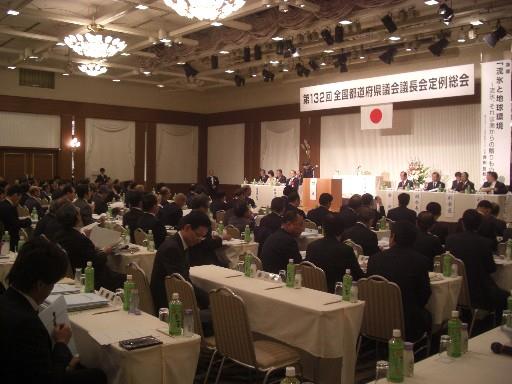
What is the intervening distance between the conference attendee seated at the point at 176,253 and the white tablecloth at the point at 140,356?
981mm

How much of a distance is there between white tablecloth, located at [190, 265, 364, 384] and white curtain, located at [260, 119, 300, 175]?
1505cm

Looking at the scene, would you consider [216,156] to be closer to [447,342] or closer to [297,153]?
[297,153]

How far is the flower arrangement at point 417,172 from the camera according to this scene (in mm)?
14422

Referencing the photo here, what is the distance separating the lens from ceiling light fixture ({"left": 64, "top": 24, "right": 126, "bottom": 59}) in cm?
1116

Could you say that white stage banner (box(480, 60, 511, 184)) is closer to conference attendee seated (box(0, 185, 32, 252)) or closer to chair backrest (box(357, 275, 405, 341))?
chair backrest (box(357, 275, 405, 341))

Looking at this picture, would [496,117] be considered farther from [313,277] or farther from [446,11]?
[313,277]

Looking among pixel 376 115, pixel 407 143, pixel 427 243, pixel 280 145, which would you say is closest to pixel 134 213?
pixel 427 243

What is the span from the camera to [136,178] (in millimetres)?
21047

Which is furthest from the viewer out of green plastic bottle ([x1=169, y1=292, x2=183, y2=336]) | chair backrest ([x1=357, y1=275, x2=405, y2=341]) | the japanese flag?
the japanese flag

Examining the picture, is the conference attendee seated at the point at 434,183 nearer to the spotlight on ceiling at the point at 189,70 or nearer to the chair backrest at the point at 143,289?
the spotlight on ceiling at the point at 189,70

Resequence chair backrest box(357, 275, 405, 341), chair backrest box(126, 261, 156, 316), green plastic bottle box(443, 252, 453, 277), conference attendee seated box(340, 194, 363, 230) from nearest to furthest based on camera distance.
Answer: chair backrest box(357, 275, 405, 341)
chair backrest box(126, 261, 156, 316)
green plastic bottle box(443, 252, 453, 277)
conference attendee seated box(340, 194, 363, 230)

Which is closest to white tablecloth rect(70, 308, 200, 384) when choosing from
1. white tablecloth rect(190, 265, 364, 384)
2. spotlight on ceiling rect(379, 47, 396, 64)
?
white tablecloth rect(190, 265, 364, 384)

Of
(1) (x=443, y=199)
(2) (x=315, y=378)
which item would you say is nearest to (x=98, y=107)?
(1) (x=443, y=199)

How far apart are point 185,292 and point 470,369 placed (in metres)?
2.04
